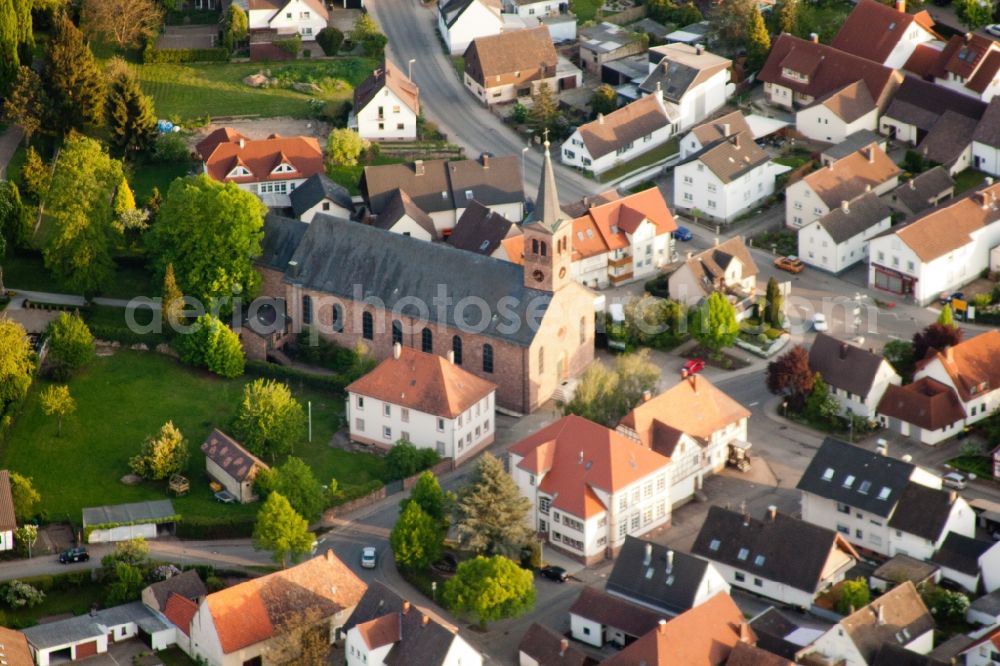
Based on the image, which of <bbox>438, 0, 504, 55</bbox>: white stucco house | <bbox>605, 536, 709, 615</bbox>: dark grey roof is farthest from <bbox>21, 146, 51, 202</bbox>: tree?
<bbox>605, 536, 709, 615</bbox>: dark grey roof

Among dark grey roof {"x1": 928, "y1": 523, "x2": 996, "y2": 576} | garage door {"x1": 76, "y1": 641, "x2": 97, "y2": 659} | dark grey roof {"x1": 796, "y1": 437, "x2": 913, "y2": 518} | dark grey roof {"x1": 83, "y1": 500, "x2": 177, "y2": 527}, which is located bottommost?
garage door {"x1": 76, "y1": 641, "x2": 97, "y2": 659}

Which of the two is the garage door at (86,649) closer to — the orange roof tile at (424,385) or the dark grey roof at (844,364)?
the orange roof tile at (424,385)

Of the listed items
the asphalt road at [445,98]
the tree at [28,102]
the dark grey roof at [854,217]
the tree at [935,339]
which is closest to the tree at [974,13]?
the dark grey roof at [854,217]

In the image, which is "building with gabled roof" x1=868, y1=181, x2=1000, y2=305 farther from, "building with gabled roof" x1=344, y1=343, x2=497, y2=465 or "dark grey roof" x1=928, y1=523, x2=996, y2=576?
"building with gabled roof" x1=344, y1=343, x2=497, y2=465

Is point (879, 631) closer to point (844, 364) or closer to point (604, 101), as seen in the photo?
point (844, 364)

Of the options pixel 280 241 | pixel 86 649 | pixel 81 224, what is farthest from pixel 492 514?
pixel 81 224
